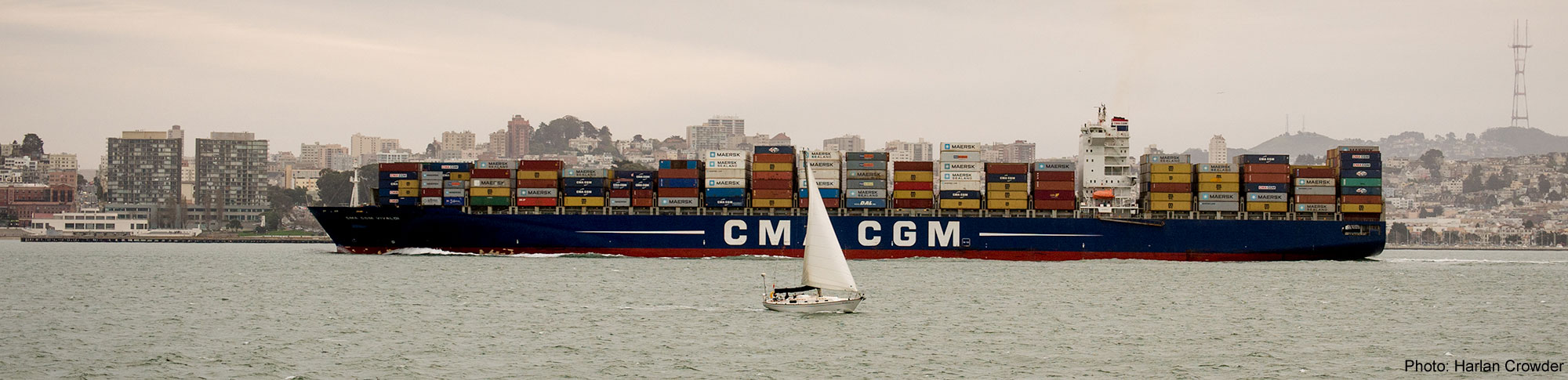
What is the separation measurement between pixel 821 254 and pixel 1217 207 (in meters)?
37.7

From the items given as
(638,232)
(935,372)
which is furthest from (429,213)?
(935,372)

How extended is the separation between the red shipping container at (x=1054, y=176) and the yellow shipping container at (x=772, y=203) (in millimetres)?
11940

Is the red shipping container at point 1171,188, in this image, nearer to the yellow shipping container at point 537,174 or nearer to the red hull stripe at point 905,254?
the red hull stripe at point 905,254

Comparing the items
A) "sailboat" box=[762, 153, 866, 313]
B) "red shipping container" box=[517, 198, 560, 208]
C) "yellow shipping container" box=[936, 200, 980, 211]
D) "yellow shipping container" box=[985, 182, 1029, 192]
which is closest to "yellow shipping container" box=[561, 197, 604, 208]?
"red shipping container" box=[517, 198, 560, 208]

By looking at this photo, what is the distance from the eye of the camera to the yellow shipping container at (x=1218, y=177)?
68250 mm

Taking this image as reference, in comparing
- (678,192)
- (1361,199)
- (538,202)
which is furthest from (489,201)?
(1361,199)

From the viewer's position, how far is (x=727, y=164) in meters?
68.8

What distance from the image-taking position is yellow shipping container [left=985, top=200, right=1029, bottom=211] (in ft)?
222

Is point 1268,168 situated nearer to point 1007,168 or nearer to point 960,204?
point 1007,168

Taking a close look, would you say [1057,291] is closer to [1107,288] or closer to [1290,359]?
[1107,288]

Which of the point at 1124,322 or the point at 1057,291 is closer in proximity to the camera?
the point at 1124,322

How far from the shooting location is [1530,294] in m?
51.0

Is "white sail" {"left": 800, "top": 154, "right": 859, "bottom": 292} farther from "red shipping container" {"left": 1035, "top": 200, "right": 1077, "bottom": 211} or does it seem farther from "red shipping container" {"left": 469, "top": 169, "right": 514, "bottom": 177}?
"red shipping container" {"left": 469, "top": 169, "right": 514, "bottom": 177}

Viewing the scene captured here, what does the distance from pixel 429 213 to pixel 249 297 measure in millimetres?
22828
